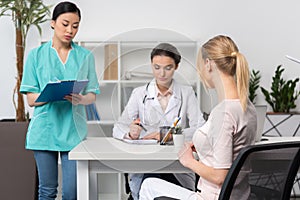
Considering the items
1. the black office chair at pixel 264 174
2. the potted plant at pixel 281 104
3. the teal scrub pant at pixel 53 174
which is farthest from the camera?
the potted plant at pixel 281 104

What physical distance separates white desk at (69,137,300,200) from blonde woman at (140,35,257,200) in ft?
0.32

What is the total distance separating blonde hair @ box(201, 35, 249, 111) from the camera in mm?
2064

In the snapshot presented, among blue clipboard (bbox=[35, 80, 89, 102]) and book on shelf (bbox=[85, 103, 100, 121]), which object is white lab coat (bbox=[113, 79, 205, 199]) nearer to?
book on shelf (bbox=[85, 103, 100, 121])

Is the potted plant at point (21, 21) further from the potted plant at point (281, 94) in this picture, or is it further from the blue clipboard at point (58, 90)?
the potted plant at point (281, 94)

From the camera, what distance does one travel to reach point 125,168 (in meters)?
2.17

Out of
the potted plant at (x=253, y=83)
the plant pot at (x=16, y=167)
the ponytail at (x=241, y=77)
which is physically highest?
the ponytail at (x=241, y=77)

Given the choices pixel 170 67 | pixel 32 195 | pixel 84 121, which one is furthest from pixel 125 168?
pixel 32 195

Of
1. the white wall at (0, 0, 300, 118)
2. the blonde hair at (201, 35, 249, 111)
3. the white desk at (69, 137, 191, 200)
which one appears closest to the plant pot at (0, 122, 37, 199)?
the white desk at (69, 137, 191, 200)

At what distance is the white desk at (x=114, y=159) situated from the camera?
2070 mm

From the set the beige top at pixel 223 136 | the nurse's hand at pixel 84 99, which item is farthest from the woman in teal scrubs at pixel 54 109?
the beige top at pixel 223 136

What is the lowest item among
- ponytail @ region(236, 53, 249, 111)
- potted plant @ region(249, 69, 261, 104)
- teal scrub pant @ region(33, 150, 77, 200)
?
teal scrub pant @ region(33, 150, 77, 200)

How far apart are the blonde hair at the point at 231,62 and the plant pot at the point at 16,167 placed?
70.9 inches

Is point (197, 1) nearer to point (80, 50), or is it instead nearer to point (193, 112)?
point (80, 50)

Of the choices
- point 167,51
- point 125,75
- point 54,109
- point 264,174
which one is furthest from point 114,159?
point 54,109
